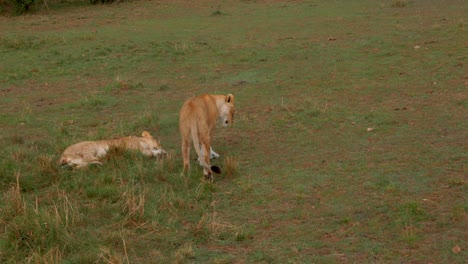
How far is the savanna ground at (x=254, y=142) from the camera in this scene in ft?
16.4

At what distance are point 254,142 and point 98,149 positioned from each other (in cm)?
195

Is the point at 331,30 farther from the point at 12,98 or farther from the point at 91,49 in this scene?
the point at 12,98

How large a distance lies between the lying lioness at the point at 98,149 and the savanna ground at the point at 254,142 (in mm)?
163

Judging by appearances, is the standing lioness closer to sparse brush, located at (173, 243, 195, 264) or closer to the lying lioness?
the lying lioness

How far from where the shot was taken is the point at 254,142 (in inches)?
316

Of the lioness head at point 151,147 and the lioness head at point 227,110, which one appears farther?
the lioness head at point 227,110

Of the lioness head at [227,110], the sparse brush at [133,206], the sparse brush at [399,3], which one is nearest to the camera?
the sparse brush at [133,206]

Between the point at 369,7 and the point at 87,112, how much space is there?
11536 mm

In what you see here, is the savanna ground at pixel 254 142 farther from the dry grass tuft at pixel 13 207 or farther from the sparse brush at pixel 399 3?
the sparse brush at pixel 399 3

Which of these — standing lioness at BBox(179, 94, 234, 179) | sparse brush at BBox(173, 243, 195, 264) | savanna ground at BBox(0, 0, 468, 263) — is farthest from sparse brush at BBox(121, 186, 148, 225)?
standing lioness at BBox(179, 94, 234, 179)

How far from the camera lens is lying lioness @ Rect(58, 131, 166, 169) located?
6916 mm

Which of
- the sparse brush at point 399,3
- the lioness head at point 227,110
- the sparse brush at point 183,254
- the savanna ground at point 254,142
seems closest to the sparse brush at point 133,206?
the savanna ground at point 254,142

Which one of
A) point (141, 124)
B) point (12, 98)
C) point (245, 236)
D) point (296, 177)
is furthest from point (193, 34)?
point (245, 236)

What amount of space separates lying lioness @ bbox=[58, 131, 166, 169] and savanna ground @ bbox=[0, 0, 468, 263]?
163mm
